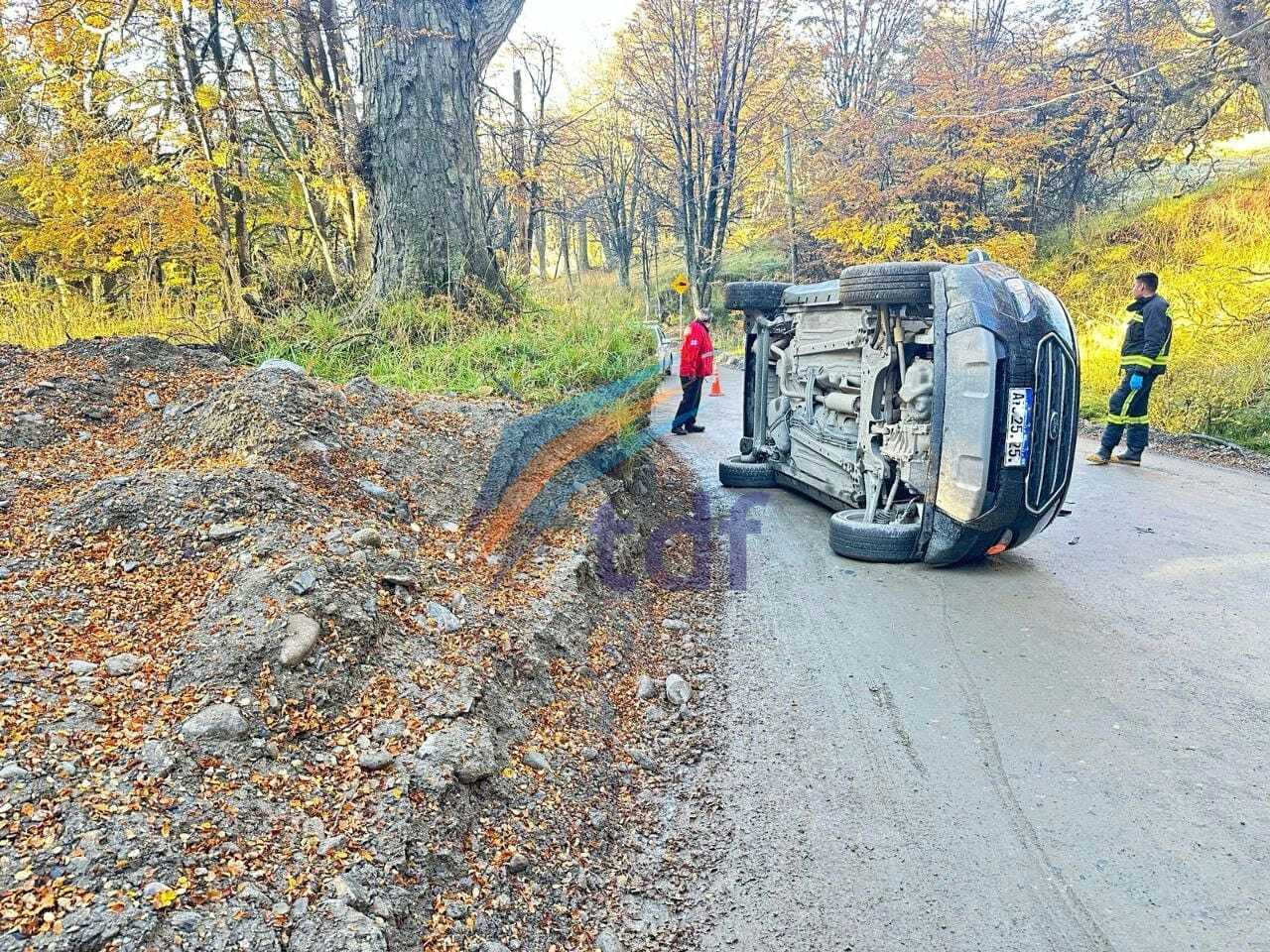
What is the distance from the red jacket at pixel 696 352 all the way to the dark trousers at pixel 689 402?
18 cm

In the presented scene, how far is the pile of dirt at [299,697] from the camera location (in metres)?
1.86

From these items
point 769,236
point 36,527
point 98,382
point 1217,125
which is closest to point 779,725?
point 36,527

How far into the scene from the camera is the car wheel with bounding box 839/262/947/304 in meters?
5.21

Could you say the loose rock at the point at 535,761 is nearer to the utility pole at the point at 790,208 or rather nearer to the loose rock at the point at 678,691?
the loose rock at the point at 678,691

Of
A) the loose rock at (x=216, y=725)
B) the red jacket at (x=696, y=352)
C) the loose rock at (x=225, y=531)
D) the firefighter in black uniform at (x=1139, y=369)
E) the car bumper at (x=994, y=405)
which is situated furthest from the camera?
the red jacket at (x=696, y=352)

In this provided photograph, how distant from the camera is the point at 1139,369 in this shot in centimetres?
841

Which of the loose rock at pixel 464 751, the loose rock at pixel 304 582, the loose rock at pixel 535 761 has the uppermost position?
the loose rock at pixel 304 582

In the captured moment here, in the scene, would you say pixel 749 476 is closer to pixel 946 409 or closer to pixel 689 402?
pixel 946 409

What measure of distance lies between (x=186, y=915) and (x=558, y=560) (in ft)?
9.29

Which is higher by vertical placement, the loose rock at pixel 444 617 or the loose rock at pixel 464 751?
the loose rock at pixel 444 617

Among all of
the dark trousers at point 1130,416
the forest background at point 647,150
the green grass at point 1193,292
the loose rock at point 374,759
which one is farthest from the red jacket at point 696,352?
the loose rock at point 374,759

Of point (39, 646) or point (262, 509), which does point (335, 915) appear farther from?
point (262, 509)

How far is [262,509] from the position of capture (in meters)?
3.31

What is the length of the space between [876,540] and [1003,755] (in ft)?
7.84
